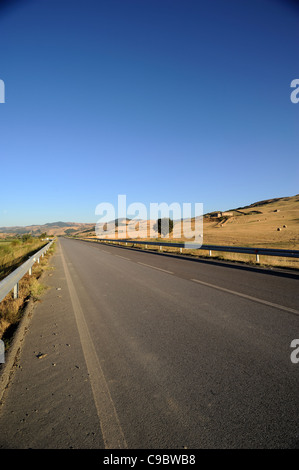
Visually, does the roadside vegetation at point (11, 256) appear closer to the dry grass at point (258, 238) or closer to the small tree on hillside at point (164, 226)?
the dry grass at point (258, 238)

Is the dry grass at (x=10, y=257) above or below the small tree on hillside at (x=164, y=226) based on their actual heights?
below

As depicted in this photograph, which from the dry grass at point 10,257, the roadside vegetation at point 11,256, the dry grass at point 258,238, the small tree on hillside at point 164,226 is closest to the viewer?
the dry grass at point 10,257

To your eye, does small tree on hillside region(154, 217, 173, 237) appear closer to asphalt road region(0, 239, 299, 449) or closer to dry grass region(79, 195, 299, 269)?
dry grass region(79, 195, 299, 269)

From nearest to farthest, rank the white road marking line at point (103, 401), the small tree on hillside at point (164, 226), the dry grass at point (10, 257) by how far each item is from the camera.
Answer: the white road marking line at point (103, 401) < the dry grass at point (10, 257) < the small tree on hillside at point (164, 226)

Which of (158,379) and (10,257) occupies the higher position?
(10,257)

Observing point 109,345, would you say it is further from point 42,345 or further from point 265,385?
point 265,385

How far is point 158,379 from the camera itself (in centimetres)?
278

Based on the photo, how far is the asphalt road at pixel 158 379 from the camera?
2.03 meters

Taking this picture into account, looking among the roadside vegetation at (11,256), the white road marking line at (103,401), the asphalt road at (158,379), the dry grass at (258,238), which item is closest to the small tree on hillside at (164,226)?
the dry grass at (258,238)

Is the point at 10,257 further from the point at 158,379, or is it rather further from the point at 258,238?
the point at 258,238

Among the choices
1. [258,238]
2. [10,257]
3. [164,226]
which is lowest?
[258,238]

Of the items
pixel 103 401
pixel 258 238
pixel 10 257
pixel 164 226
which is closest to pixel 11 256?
pixel 10 257

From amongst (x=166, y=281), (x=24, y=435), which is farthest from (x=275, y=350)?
(x=166, y=281)

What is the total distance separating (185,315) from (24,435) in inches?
133
